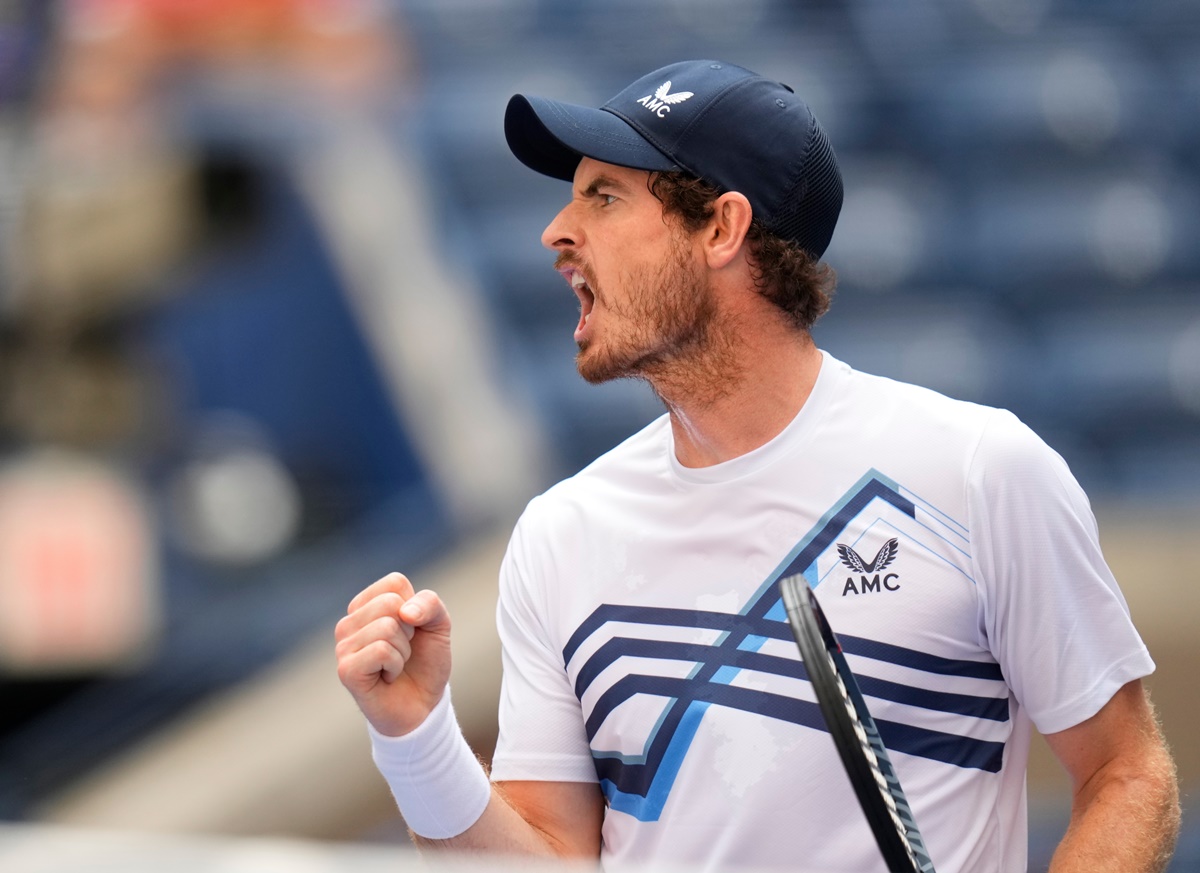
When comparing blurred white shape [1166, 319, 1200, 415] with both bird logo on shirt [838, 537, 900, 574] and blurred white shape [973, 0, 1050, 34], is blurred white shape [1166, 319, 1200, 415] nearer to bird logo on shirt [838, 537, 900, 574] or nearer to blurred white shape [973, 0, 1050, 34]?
blurred white shape [973, 0, 1050, 34]

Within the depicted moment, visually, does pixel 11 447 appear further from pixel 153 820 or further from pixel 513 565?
pixel 513 565

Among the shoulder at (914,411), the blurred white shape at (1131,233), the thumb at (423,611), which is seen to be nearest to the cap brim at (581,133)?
the shoulder at (914,411)

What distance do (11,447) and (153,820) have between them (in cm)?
129

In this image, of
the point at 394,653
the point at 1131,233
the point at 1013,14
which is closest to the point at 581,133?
the point at 394,653

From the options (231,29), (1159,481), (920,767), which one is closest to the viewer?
(920,767)

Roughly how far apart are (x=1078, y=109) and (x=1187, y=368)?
997mm

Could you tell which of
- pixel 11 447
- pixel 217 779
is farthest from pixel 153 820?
pixel 11 447

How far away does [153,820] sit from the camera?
4047 mm

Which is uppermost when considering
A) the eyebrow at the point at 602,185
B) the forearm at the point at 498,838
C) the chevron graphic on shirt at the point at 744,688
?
the eyebrow at the point at 602,185

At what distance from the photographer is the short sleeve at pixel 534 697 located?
5.83 feet

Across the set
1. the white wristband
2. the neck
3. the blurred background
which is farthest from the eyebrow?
the blurred background

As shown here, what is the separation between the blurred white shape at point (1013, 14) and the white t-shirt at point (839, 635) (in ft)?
13.5

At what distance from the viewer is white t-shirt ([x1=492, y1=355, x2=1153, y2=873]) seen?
1.62m

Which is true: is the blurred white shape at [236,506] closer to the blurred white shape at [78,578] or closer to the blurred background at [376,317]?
the blurred background at [376,317]
